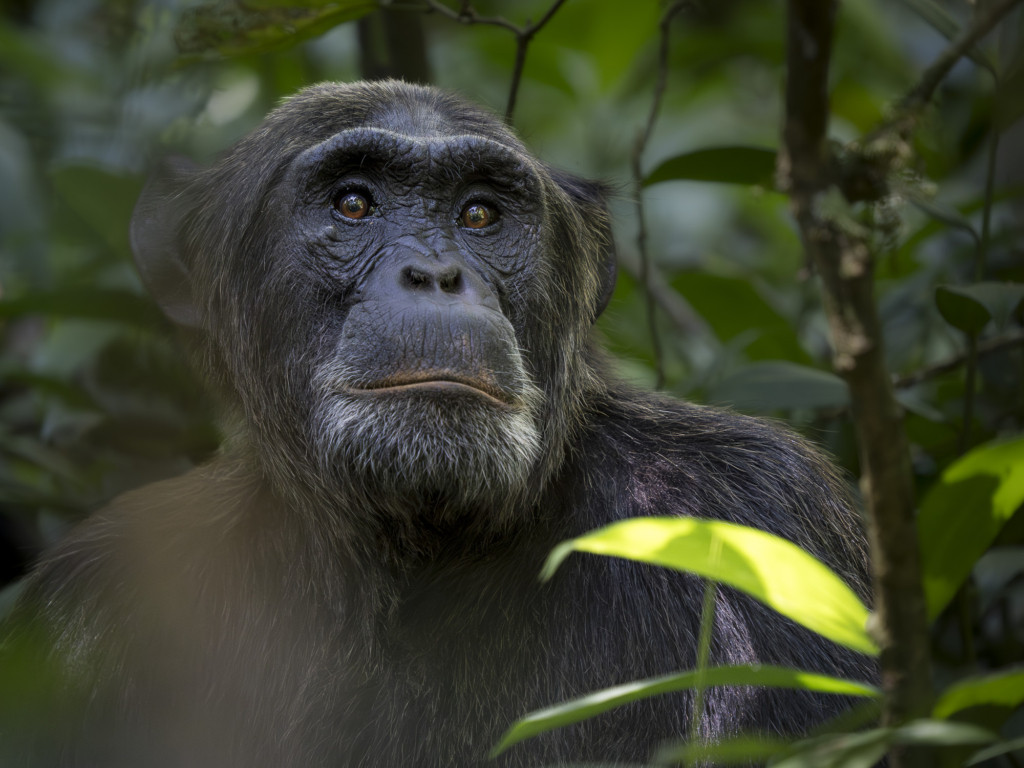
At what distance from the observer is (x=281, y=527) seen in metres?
3.60

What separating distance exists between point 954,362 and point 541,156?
2297mm

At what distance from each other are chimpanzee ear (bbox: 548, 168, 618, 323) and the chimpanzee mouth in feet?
A: 4.26

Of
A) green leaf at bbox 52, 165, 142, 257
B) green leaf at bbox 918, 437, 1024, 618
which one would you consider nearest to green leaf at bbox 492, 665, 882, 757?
green leaf at bbox 918, 437, 1024, 618

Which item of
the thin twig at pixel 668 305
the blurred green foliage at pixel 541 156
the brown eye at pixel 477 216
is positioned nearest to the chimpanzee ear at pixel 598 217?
the blurred green foliage at pixel 541 156

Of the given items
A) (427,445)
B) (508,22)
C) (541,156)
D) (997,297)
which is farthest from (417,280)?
(541,156)

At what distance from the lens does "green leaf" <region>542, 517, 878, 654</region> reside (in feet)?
5.02

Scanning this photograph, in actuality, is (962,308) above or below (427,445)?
above

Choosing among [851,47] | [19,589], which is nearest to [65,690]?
[19,589]

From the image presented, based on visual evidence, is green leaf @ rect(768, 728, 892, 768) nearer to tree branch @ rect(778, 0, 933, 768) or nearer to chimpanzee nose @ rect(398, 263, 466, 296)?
tree branch @ rect(778, 0, 933, 768)

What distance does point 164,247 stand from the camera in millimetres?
4188

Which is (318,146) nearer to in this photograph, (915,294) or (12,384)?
(915,294)

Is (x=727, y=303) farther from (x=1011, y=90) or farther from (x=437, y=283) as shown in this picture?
(x=437, y=283)

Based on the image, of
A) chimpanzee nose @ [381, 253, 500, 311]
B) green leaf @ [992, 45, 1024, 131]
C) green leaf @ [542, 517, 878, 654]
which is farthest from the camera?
green leaf @ [992, 45, 1024, 131]

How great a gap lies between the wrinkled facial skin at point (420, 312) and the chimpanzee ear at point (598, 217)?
0.64 m
